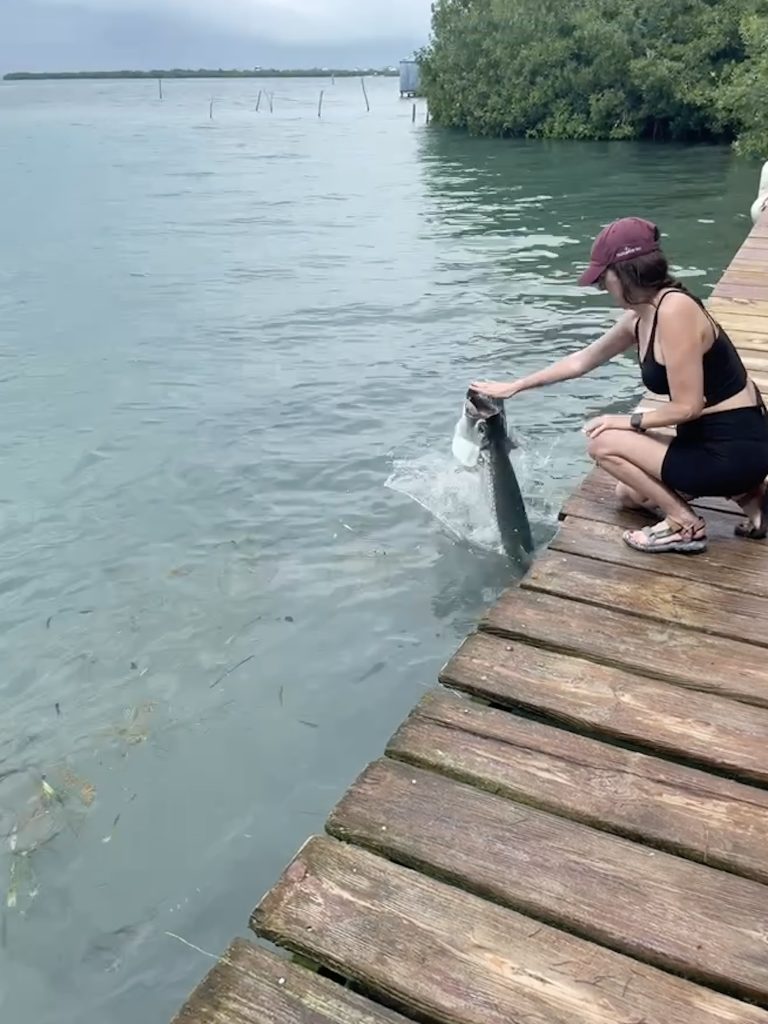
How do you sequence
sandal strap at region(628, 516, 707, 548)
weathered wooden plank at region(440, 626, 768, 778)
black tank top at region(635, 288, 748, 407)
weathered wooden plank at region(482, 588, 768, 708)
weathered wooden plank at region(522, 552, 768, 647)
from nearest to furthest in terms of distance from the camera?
weathered wooden plank at region(440, 626, 768, 778) → weathered wooden plank at region(482, 588, 768, 708) → weathered wooden plank at region(522, 552, 768, 647) → black tank top at region(635, 288, 748, 407) → sandal strap at region(628, 516, 707, 548)

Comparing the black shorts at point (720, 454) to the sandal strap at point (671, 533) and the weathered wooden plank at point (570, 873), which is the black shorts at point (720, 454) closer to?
the sandal strap at point (671, 533)

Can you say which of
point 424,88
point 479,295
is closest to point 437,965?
point 479,295

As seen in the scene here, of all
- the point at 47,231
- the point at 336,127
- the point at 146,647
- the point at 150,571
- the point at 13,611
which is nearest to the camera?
the point at 146,647

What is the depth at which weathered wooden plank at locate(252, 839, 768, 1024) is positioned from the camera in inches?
96.0

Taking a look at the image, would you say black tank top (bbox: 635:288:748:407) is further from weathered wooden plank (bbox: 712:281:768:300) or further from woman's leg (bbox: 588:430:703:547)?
weathered wooden plank (bbox: 712:281:768:300)

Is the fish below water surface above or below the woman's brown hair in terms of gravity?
below

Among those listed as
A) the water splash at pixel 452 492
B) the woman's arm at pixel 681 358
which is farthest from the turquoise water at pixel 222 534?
the woman's arm at pixel 681 358

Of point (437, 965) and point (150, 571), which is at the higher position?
point (437, 965)

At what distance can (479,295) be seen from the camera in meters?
14.4

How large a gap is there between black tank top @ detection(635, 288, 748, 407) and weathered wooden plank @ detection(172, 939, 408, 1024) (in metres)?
2.82

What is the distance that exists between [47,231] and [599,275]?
1955cm

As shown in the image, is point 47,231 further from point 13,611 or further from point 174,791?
point 174,791

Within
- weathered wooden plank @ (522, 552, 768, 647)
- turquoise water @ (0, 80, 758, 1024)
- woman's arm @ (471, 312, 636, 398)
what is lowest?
turquoise water @ (0, 80, 758, 1024)

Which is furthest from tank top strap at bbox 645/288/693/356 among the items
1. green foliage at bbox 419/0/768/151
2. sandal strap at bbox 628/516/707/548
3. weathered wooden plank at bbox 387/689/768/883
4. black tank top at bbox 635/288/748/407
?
green foliage at bbox 419/0/768/151
